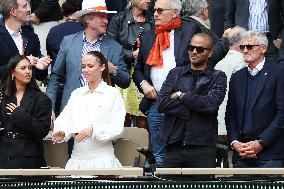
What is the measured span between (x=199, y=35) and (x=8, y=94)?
7.49 feet

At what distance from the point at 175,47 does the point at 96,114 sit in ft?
4.79

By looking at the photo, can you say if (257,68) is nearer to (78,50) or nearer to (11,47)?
(78,50)

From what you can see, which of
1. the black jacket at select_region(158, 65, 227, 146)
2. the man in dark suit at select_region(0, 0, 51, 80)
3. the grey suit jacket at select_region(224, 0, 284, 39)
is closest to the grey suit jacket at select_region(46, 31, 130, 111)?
the man in dark suit at select_region(0, 0, 51, 80)

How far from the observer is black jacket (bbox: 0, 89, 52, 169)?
10.3 meters

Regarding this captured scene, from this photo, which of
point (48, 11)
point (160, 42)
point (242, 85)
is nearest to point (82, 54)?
point (160, 42)

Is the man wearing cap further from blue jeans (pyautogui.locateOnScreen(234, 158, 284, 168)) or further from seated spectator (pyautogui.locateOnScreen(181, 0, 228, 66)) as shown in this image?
blue jeans (pyautogui.locateOnScreen(234, 158, 284, 168))

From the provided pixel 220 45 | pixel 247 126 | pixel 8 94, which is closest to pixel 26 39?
pixel 8 94

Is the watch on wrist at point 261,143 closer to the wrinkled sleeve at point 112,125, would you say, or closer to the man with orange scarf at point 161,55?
the man with orange scarf at point 161,55

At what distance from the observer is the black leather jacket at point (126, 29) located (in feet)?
42.8

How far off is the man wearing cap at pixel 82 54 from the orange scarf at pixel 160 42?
1.34 feet

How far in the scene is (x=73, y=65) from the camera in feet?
37.0

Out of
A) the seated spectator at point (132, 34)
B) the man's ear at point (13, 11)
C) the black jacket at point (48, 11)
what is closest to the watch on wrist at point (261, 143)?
the seated spectator at point (132, 34)

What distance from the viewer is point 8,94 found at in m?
10.6

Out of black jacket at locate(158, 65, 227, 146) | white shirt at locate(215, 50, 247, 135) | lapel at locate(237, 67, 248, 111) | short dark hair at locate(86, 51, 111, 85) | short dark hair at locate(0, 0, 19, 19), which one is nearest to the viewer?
black jacket at locate(158, 65, 227, 146)
